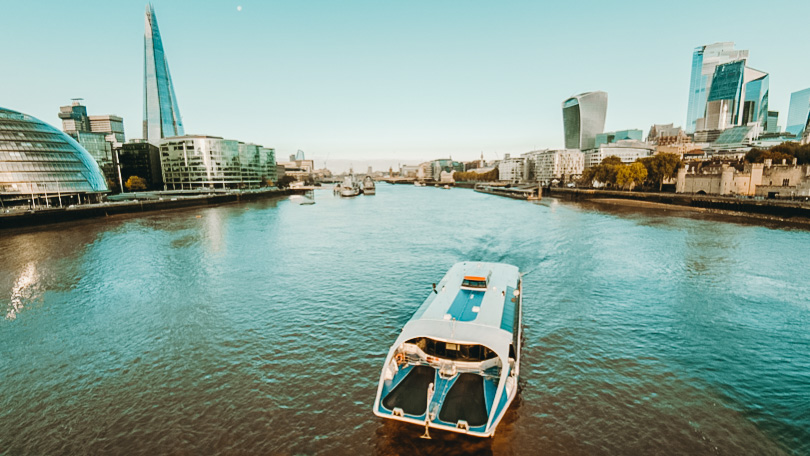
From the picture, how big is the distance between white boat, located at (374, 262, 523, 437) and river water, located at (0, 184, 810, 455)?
136cm

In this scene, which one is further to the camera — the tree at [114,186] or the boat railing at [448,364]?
the tree at [114,186]

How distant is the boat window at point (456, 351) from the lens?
14031mm

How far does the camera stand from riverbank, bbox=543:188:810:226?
65.8m

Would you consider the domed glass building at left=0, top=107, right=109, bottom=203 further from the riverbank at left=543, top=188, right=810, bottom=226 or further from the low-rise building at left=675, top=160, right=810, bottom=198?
the low-rise building at left=675, top=160, right=810, bottom=198

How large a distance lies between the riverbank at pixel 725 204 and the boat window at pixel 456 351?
80024 mm

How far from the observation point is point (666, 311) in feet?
80.2

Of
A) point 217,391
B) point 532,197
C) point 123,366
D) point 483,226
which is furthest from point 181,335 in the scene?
point 532,197

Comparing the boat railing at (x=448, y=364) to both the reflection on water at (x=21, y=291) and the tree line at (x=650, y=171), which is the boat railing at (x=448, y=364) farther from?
the tree line at (x=650, y=171)

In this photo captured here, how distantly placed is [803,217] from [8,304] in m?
110

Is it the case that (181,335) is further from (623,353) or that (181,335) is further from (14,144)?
(14,144)

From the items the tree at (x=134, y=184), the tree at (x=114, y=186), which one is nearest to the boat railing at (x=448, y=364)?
the tree at (x=114, y=186)

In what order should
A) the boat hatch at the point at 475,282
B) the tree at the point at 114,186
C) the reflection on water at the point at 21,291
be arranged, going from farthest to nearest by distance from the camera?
the tree at the point at 114,186 → the reflection on water at the point at 21,291 → the boat hatch at the point at 475,282

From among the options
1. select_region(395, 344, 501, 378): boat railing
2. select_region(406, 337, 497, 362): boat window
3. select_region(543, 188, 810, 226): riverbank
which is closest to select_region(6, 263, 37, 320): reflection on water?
select_region(395, 344, 501, 378): boat railing

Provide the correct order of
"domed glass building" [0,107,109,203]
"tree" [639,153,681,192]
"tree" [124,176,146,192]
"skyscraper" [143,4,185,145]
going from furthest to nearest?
"skyscraper" [143,4,185,145]
"tree" [124,176,146,192]
"tree" [639,153,681,192]
"domed glass building" [0,107,109,203]
